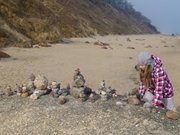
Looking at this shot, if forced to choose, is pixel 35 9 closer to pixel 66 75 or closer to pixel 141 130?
pixel 66 75

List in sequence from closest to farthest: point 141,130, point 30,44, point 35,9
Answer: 1. point 141,130
2. point 30,44
3. point 35,9

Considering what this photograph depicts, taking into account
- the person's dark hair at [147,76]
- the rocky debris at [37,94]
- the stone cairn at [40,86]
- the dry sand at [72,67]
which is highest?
the person's dark hair at [147,76]

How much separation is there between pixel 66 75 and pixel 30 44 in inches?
338

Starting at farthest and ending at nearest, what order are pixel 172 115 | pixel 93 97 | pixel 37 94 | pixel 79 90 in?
pixel 37 94 → pixel 79 90 → pixel 93 97 → pixel 172 115

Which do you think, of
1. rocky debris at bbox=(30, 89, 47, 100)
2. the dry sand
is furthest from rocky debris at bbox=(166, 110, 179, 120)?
the dry sand

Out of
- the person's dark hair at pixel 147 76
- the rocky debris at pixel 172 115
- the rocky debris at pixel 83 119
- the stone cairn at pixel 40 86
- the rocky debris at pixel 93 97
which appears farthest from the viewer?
the stone cairn at pixel 40 86

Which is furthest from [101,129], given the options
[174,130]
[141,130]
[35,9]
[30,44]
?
[35,9]

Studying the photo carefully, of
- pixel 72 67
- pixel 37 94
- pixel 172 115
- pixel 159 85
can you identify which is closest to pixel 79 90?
pixel 37 94

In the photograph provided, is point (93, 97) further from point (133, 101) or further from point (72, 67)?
point (72, 67)

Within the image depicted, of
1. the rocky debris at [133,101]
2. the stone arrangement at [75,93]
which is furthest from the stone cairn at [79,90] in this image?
the rocky debris at [133,101]

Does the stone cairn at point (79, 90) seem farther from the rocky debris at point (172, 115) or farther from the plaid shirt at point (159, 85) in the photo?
the rocky debris at point (172, 115)

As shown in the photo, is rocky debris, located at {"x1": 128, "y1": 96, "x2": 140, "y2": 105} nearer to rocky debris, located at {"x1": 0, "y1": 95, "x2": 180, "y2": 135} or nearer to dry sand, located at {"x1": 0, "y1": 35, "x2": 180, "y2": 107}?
rocky debris, located at {"x1": 0, "y1": 95, "x2": 180, "y2": 135}

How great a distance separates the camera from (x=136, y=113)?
31.8 ft

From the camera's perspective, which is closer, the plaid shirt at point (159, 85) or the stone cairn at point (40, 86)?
the plaid shirt at point (159, 85)
